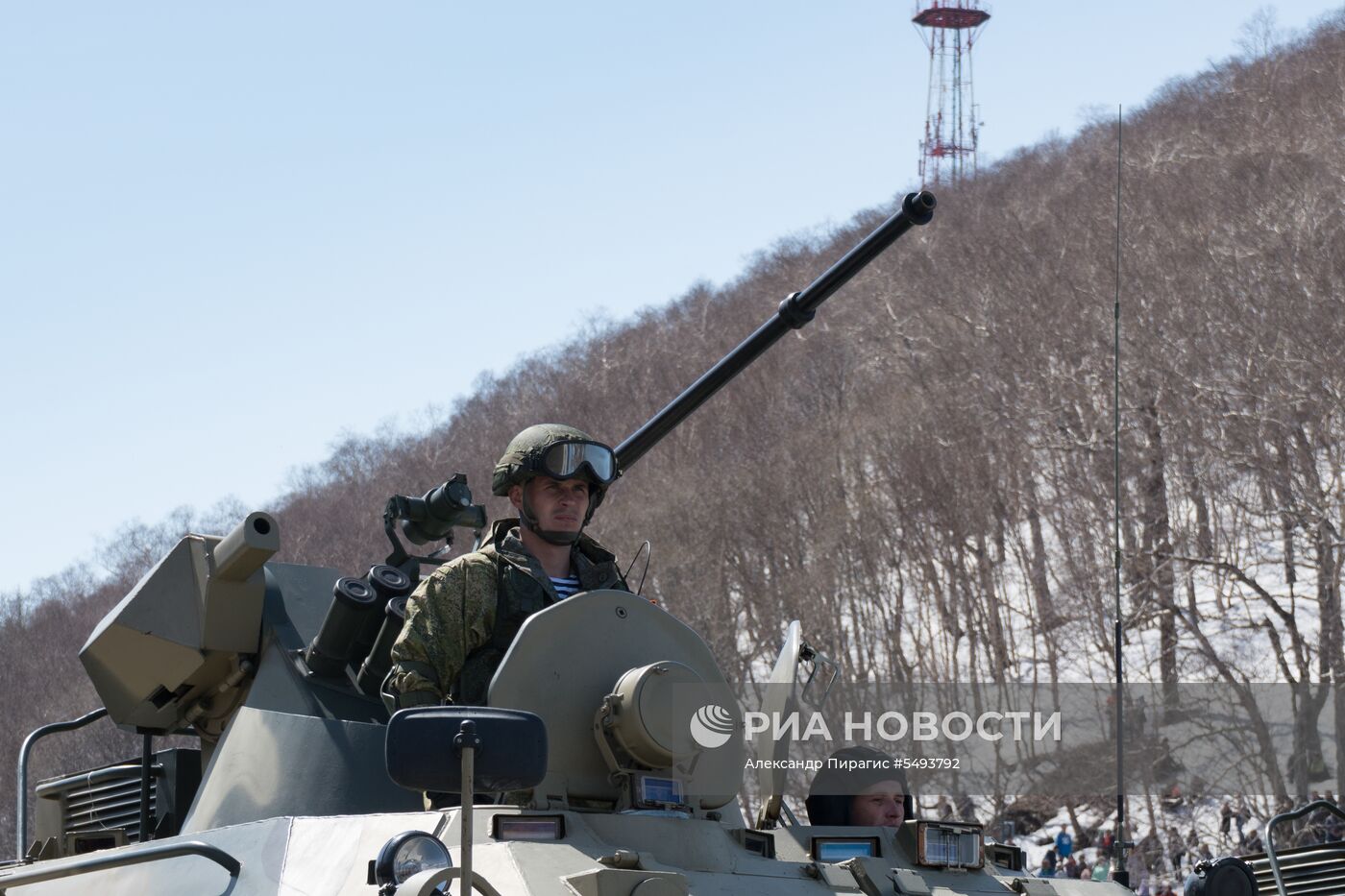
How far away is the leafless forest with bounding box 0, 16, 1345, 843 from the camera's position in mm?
28297

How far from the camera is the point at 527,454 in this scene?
23.6 feet

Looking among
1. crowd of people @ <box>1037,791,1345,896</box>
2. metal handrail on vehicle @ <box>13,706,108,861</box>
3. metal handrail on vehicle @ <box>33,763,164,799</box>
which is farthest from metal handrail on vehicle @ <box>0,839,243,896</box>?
crowd of people @ <box>1037,791,1345,896</box>

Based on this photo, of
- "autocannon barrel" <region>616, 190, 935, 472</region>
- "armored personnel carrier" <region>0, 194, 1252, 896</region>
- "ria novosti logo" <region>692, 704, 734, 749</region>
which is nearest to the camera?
"armored personnel carrier" <region>0, 194, 1252, 896</region>

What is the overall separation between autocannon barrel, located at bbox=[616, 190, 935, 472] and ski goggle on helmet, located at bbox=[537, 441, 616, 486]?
108cm

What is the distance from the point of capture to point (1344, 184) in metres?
30.6

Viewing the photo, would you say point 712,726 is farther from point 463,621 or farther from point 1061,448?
point 1061,448

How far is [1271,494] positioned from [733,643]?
9.14 metres

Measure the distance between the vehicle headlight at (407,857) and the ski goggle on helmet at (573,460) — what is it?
2106 mm

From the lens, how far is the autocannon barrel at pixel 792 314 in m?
8.70

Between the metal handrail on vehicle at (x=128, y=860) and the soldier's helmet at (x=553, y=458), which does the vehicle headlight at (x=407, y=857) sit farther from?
the soldier's helmet at (x=553, y=458)

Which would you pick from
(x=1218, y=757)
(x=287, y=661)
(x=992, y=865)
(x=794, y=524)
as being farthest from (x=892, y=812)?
(x=794, y=524)

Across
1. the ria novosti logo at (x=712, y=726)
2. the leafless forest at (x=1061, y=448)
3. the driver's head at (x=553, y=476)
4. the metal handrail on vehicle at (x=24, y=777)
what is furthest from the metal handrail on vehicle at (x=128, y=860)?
the leafless forest at (x=1061, y=448)

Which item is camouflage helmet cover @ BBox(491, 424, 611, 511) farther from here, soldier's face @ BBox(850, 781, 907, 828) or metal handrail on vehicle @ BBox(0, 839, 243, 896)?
metal handrail on vehicle @ BBox(0, 839, 243, 896)

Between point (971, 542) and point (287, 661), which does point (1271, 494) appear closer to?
point (971, 542)
